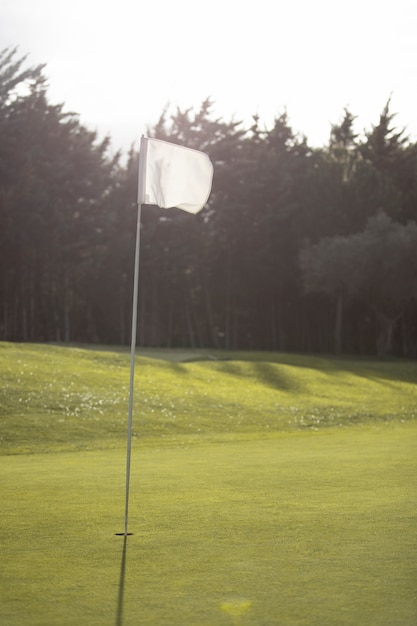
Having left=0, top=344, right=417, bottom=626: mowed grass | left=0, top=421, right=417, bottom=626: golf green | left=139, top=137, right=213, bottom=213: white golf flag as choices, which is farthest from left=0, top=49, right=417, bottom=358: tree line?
left=139, top=137, right=213, bottom=213: white golf flag

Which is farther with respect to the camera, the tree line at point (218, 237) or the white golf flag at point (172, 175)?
the tree line at point (218, 237)

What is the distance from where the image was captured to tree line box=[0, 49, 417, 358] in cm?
5197

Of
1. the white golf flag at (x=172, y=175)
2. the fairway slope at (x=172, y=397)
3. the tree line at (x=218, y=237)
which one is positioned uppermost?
the tree line at (x=218, y=237)

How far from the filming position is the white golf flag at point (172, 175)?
9.60 meters

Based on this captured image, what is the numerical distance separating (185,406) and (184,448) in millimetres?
8034

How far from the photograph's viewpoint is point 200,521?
9023 mm

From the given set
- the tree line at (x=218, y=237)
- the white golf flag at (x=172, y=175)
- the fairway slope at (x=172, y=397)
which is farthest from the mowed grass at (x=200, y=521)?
the tree line at (x=218, y=237)

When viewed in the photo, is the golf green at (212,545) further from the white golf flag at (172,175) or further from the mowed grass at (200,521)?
the white golf flag at (172,175)

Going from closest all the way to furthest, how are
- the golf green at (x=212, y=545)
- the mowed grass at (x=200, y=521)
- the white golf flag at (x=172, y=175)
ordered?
the golf green at (x=212, y=545), the mowed grass at (x=200, y=521), the white golf flag at (x=172, y=175)

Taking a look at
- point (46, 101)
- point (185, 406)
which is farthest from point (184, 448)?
point (46, 101)

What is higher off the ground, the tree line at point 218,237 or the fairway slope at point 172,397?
the tree line at point 218,237

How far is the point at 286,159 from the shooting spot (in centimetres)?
6297

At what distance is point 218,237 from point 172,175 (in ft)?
170

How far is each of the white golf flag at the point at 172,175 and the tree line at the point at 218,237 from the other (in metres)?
40.2
